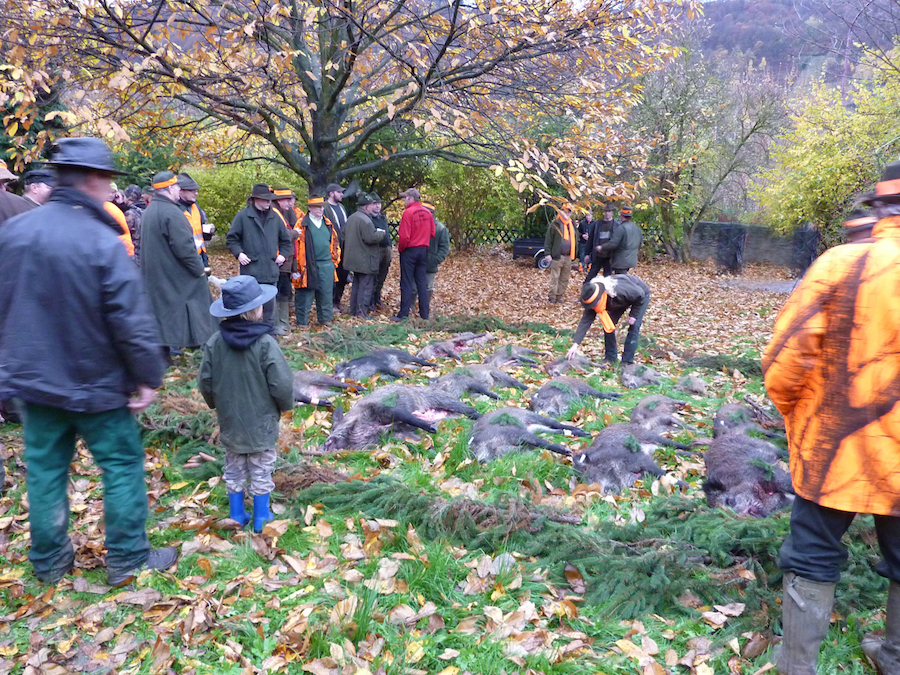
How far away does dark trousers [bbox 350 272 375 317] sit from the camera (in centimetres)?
1024

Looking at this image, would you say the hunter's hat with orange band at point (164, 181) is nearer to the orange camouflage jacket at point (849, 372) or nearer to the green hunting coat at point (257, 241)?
the green hunting coat at point (257, 241)

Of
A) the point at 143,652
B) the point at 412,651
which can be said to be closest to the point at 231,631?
the point at 143,652

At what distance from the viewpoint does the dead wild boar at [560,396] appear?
5857 millimetres

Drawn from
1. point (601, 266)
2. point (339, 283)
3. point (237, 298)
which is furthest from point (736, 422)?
point (339, 283)

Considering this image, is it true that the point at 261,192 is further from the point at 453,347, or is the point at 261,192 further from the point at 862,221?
the point at 862,221

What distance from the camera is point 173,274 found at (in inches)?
241

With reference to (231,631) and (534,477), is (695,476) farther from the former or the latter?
(231,631)

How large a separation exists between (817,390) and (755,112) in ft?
74.7

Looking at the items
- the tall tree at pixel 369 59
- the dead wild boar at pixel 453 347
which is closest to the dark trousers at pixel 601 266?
the tall tree at pixel 369 59

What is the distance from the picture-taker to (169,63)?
7.12 meters

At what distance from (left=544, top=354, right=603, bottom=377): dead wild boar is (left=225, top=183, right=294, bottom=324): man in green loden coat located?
11.8 feet

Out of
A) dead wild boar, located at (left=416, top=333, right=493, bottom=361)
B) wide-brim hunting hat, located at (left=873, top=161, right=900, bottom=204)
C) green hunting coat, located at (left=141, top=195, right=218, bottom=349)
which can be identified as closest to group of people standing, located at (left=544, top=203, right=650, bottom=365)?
dead wild boar, located at (left=416, top=333, right=493, bottom=361)

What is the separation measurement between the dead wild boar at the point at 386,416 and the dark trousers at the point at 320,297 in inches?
169

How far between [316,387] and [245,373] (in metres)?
2.53
